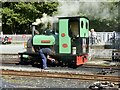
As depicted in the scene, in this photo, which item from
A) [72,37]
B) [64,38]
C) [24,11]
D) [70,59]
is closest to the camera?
[64,38]

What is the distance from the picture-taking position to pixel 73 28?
14.4m

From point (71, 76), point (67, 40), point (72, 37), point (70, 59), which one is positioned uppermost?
point (72, 37)

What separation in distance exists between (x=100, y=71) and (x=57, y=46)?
246cm

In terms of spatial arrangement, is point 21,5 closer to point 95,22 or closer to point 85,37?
point 95,22

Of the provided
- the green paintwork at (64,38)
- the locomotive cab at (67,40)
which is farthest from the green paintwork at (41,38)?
the green paintwork at (64,38)

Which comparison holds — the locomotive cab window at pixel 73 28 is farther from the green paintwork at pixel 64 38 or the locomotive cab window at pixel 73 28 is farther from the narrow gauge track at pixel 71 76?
the narrow gauge track at pixel 71 76

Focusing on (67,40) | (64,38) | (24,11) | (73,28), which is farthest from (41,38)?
(24,11)

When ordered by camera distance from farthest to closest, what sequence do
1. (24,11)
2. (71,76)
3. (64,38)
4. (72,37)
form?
(24,11)
(72,37)
(64,38)
(71,76)

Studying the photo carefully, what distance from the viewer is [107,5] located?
1159 inches

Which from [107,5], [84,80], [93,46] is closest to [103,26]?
[107,5]

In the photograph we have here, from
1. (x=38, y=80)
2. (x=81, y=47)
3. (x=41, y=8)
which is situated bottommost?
(x=38, y=80)

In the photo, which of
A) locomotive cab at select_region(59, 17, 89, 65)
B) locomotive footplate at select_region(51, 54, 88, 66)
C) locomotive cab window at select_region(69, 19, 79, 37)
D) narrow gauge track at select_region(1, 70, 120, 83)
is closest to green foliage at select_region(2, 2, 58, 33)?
locomotive footplate at select_region(51, 54, 88, 66)

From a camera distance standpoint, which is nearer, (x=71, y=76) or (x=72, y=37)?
(x=71, y=76)

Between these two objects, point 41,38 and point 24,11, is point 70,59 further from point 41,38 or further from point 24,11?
point 24,11
